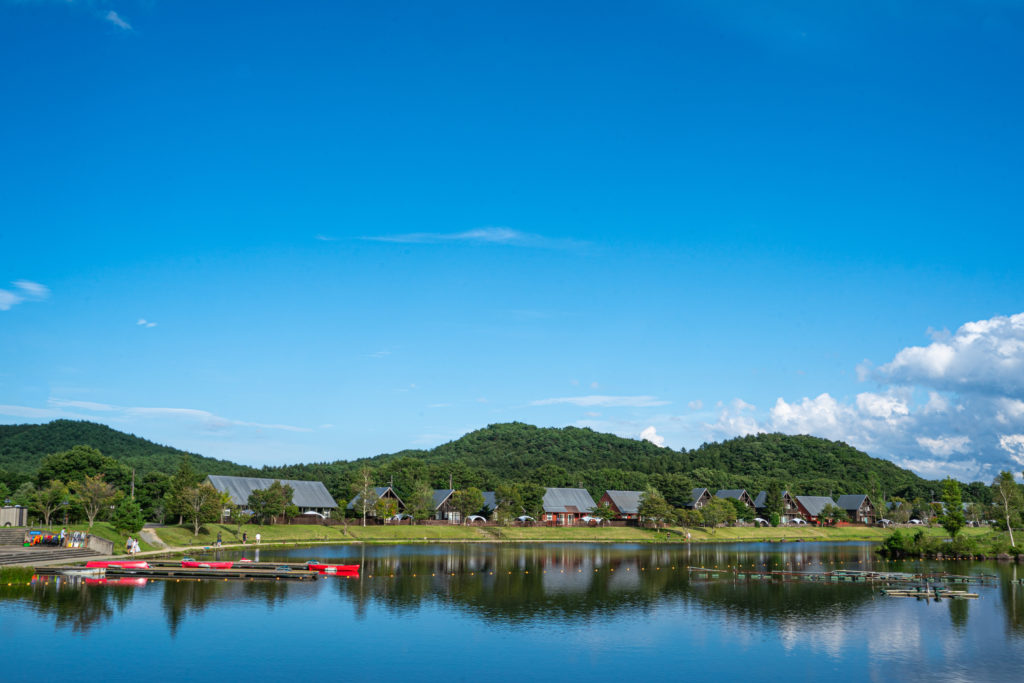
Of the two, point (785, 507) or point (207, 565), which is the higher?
point (207, 565)

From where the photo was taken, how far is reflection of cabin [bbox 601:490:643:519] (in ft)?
431

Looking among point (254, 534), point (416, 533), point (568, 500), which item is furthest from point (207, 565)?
point (568, 500)

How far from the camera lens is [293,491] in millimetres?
94000

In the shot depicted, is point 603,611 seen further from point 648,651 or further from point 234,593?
point 234,593

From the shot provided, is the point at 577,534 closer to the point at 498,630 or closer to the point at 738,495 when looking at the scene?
the point at 738,495

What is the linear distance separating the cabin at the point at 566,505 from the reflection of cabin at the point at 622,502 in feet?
10.2

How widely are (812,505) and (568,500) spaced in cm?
5750

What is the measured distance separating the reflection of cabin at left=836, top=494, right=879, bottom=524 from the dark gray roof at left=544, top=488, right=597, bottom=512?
60.6m

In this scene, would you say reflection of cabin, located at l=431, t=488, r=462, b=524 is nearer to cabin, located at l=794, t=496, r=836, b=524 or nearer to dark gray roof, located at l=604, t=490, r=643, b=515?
dark gray roof, located at l=604, t=490, r=643, b=515

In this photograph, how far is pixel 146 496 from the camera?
8256cm

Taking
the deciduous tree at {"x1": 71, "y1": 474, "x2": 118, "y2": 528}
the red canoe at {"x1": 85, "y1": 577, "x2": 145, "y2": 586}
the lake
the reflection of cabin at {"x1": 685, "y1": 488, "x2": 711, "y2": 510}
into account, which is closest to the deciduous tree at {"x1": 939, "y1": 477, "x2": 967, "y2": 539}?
the lake

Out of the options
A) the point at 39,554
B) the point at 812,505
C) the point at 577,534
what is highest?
the point at 39,554

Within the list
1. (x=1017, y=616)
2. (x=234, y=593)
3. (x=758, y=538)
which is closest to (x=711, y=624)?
(x=1017, y=616)

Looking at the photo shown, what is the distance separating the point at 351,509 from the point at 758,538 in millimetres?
58751
